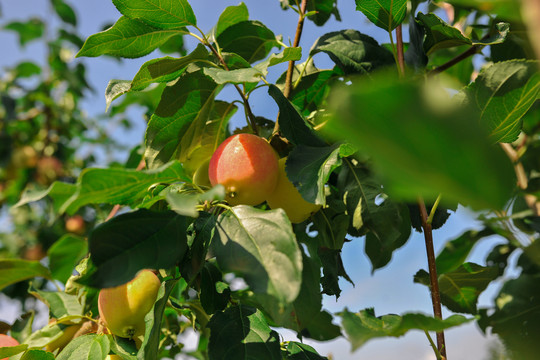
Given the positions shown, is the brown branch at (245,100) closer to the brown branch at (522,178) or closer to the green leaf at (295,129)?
the green leaf at (295,129)

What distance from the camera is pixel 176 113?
2.84ft

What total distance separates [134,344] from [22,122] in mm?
2507

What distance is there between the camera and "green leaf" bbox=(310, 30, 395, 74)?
0.87 metres

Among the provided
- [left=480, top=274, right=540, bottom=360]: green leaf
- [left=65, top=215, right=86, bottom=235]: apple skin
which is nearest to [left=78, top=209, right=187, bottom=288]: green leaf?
[left=480, top=274, right=540, bottom=360]: green leaf

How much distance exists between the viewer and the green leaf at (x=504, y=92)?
60 cm

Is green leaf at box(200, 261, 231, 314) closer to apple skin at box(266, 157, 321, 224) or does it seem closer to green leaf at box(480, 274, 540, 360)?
apple skin at box(266, 157, 321, 224)

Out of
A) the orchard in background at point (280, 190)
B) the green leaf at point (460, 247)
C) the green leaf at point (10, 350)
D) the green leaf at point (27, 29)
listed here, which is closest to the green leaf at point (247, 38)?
the orchard in background at point (280, 190)

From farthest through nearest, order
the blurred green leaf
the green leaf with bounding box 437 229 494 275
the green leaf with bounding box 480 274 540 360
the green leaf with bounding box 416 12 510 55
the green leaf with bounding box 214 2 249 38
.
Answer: the green leaf with bounding box 437 229 494 275
the blurred green leaf
the green leaf with bounding box 480 274 540 360
the green leaf with bounding box 214 2 249 38
the green leaf with bounding box 416 12 510 55

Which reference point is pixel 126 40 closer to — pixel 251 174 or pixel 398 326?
pixel 251 174

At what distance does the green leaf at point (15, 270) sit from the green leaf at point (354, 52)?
80 cm

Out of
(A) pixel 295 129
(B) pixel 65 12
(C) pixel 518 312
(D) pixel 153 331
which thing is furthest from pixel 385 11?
(B) pixel 65 12

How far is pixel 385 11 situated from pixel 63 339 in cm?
90

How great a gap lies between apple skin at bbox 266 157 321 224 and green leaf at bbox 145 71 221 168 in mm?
202

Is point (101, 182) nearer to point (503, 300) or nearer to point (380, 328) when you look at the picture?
point (380, 328)
